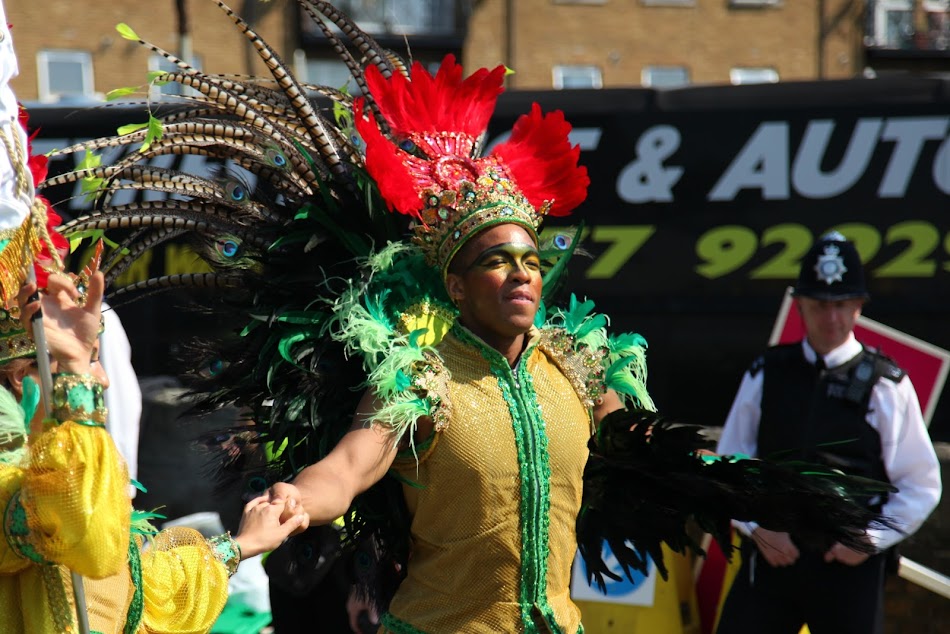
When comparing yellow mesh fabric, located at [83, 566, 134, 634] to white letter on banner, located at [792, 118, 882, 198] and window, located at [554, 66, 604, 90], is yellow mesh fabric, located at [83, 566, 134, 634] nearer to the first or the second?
white letter on banner, located at [792, 118, 882, 198]

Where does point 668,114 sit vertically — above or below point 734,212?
above

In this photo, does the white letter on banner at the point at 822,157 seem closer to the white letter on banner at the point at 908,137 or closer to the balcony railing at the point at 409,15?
the white letter on banner at the point at 908,137

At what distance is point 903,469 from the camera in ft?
14.9

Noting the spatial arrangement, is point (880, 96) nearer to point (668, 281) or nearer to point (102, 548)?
point (668, 281)

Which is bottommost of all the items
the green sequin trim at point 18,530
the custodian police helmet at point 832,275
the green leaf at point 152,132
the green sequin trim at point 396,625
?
the green sequin trim at point 396,625

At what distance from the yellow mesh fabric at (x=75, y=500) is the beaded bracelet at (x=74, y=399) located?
0.02m

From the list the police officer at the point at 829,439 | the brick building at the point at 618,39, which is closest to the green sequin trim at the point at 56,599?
the police officer at the point at 829,439

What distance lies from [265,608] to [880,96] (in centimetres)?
394

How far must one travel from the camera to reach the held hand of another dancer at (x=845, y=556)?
14.6ft

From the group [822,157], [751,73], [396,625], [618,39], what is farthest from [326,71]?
[396,625]

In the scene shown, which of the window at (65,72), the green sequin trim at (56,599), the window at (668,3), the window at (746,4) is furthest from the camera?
the window at (746,4)

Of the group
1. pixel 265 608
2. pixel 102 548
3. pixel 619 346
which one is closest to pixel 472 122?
pixel 619 346

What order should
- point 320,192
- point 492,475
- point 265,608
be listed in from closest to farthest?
point 492,475
point 320,192
point 265,608

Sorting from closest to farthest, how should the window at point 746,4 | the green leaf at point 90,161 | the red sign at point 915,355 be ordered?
the green leaf at point 90,161, the red sign at point 915,355, the window at point 746,4
